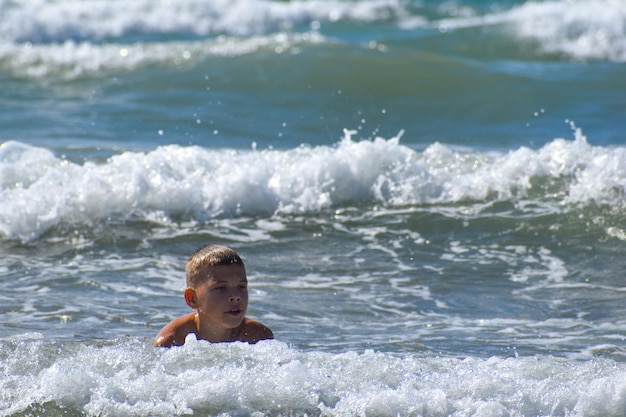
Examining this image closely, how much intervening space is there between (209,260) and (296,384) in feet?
2.80

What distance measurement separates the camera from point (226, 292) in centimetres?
457

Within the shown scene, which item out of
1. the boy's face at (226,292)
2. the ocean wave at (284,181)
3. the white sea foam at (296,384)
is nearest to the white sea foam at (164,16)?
the ocean wave at (284,181)

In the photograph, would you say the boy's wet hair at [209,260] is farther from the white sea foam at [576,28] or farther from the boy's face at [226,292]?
the white sea foam at [576,28]

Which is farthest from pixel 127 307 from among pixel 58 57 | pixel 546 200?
pixel 58 57

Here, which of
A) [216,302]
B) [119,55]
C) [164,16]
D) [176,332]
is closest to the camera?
[216,302]

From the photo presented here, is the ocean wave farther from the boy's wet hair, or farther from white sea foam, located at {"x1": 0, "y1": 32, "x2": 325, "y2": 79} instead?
white sea foam, located at {"x1": 0, "y1": 32, "x2": 325, "y2": 79}

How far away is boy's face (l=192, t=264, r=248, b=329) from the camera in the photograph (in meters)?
4.56

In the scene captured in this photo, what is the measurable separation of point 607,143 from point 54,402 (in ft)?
22.6

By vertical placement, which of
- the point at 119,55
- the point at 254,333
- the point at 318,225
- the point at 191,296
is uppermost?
the point at 119,55

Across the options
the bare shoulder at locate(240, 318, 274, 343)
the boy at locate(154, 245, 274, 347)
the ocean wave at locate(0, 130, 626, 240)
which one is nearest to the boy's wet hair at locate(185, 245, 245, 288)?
the boy at locate(154, 245, 274, 347)

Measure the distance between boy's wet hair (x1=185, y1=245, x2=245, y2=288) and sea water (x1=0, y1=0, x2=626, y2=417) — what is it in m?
0.38

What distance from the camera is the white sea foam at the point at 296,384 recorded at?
12.5 ft

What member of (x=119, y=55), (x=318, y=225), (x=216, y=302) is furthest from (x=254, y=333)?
(x=119, y=55)

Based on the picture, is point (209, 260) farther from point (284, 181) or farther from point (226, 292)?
point (284, 181)
